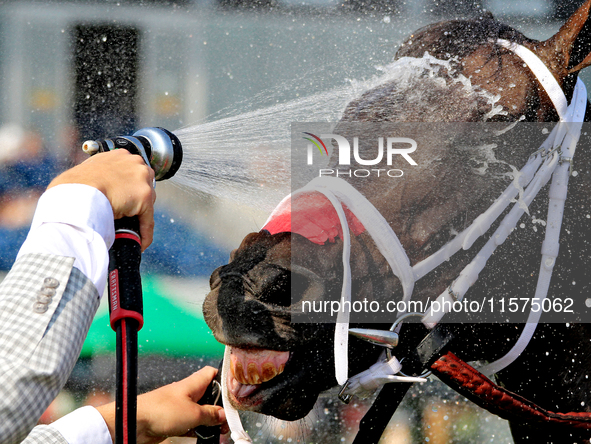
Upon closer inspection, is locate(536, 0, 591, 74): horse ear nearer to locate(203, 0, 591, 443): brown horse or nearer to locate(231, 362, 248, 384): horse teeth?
locate(203, 0, 591, 443): brown horse

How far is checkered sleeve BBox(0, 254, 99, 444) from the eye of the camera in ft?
1.22

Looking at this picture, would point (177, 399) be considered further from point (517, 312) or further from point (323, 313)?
point (517, 312)

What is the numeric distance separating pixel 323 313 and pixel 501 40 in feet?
1.44

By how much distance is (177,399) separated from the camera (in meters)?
0.86

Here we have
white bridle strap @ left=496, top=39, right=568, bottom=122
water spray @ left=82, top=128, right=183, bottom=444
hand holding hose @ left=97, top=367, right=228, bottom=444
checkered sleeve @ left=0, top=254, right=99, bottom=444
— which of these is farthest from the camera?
hand holding hose @ left=97, top=367, right=228, bottom=444

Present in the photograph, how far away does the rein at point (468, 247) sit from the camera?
67 centimetres

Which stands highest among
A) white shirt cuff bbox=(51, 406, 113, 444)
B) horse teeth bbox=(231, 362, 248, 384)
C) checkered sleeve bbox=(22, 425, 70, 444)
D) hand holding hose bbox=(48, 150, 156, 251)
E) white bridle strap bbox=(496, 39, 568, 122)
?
white bridle strap bbox=(496, 39, 568, 122)

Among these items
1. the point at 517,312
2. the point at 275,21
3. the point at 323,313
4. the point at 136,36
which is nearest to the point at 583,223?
the point at 517,312

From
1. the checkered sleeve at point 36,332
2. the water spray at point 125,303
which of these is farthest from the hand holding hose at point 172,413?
the checkered sleeve at point 36,332

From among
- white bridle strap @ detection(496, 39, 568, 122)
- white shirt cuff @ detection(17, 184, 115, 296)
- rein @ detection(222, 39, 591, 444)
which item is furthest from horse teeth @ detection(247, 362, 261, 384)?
white bridle strap @ detection(496, 39, 568, 122)

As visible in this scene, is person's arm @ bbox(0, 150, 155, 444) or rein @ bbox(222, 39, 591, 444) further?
rein @ bbox(222, 39, 591, 444)

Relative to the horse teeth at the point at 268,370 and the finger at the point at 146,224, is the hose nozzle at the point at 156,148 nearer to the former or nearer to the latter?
the finger at the point at 146,224

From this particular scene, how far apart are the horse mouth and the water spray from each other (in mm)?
129

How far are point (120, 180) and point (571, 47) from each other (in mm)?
567
